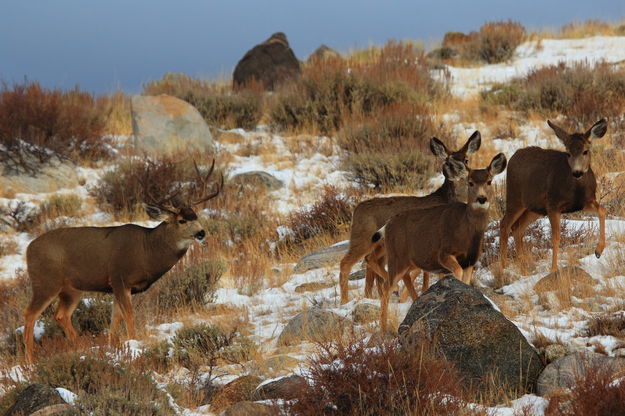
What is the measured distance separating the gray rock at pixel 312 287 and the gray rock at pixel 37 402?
4.52 meters

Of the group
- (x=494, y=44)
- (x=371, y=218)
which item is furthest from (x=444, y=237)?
(x=494, y=44)

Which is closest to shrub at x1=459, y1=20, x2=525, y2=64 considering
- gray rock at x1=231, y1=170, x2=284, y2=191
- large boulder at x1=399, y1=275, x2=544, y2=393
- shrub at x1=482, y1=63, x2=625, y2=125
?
shrub at x1=482, y1=63, x2=625, y2=125

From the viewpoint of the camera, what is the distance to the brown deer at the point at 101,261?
8391 mm

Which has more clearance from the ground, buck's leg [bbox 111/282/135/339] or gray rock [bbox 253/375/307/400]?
gray rock [bbox 253/375/307/400]

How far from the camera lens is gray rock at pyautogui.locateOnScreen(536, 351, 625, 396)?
5.62 metres

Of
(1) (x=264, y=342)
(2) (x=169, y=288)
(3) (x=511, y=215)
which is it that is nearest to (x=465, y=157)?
(3) (x=511, y=215)

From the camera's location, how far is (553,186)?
28.1 ft

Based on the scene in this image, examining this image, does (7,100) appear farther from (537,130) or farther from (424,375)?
(424,375)

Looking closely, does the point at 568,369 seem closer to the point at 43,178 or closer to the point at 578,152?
the point at 578,152

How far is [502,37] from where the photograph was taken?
2527cm

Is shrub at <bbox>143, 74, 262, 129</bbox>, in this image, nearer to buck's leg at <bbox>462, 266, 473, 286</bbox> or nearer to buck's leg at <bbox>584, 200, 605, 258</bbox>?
buck's leg at <bbox>584, 200, 605, 258</bbox>

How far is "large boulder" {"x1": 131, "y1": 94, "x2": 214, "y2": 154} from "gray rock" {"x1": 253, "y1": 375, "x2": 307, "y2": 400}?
12045mm

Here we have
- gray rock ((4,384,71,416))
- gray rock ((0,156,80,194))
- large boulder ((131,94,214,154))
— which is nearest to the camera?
gray rock ((4,384,71,416))

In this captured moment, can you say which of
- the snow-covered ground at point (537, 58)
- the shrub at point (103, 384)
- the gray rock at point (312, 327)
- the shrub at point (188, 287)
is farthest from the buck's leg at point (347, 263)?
the snow-covered ground at point (537, 58)
